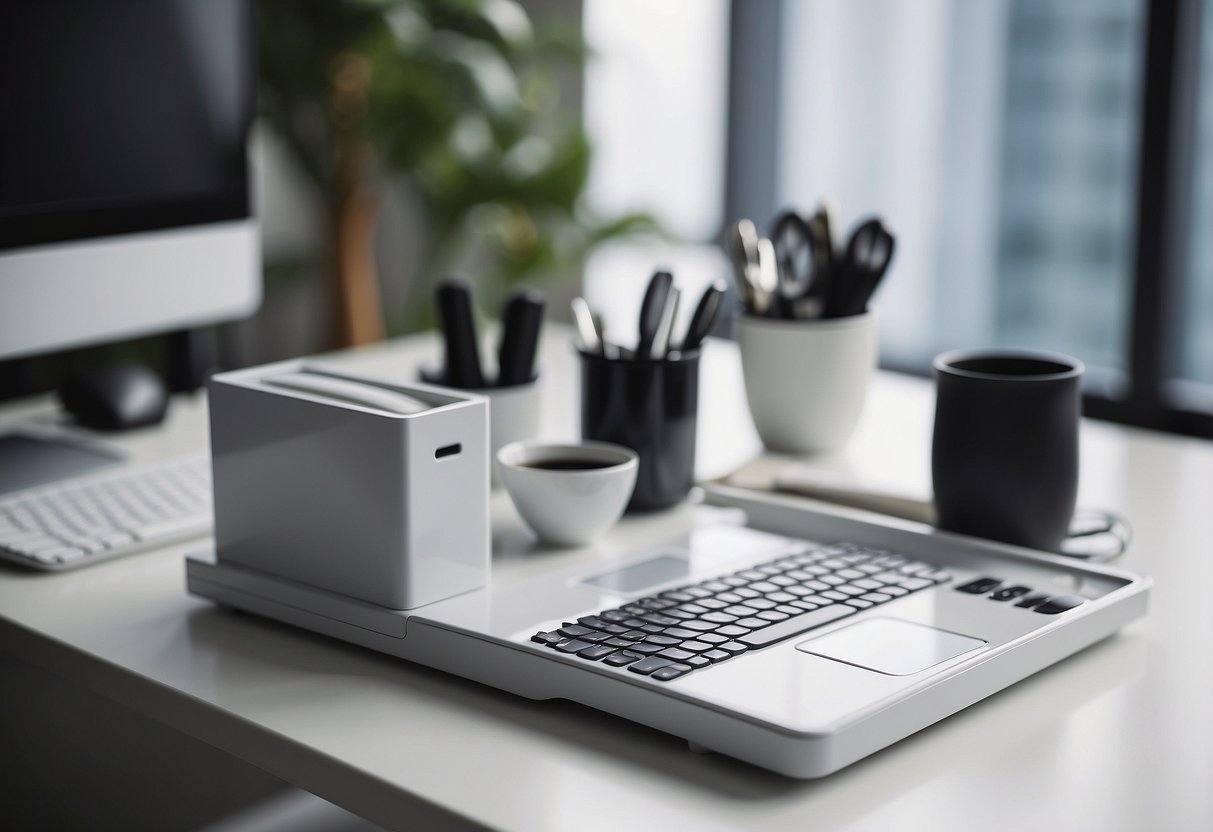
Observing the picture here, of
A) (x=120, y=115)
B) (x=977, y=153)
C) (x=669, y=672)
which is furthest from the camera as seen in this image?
(x=977, y=153)

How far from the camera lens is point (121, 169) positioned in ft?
3.71

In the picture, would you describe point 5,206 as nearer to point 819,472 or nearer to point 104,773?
point 104,773

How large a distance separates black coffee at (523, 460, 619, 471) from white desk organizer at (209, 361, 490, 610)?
16 centimetres

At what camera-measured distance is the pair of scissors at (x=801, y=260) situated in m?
1.15

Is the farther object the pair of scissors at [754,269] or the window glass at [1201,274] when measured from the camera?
the window glass at [1201,274]

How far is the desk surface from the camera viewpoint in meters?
0.57

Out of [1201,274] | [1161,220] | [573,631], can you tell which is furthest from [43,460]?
[1201,274]

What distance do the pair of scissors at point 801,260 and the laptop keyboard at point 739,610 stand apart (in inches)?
14.0

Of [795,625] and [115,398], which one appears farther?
[115,398]

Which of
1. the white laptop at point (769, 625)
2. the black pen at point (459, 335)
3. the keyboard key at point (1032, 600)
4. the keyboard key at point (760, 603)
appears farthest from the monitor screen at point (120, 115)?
the keyboard key at point (1032, 600)

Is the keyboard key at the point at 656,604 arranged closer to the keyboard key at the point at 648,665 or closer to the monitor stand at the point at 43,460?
the keyboard key at the point at 648,665

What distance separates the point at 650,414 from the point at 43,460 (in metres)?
0.50

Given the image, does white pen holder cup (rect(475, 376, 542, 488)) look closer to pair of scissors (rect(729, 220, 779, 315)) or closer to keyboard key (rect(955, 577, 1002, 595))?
pair of scissors (rect(729, 220, 779, 315))

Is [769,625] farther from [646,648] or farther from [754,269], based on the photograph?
[754,269]
